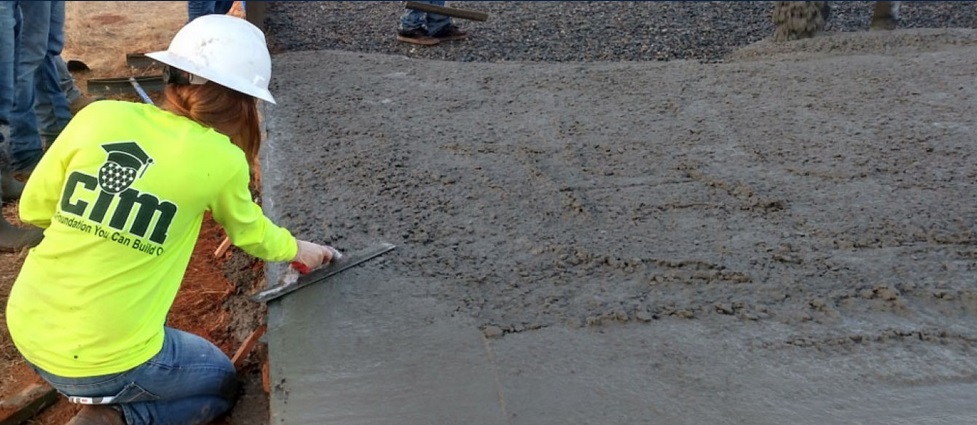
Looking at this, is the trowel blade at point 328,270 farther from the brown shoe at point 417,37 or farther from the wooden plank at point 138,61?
the wooden plank at point 138,61

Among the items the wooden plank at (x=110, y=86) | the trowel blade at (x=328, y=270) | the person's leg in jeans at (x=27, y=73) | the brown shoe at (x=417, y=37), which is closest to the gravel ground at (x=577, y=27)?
the brown shoe at (x=417, y=37)

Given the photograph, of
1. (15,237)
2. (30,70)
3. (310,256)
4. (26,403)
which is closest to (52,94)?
(30,70)

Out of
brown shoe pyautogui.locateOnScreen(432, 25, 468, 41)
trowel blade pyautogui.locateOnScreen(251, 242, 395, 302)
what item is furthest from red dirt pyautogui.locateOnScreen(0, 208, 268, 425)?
brown shoe pyautogui.locateOnScreen(432, 25, 468, 41)

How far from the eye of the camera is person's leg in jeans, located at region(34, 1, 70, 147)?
4230 millimetres

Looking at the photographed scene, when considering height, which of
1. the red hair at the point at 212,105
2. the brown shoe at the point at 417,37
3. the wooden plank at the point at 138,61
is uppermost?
the red hair at the point at 212,105

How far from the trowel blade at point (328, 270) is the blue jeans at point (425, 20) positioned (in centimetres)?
340

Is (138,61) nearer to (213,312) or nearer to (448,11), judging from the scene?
(448,11)

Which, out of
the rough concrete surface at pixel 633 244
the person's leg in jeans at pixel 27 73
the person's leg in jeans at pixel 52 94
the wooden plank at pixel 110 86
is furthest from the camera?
the wooden plank at pixel 110 86

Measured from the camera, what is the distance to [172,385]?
7.20ft

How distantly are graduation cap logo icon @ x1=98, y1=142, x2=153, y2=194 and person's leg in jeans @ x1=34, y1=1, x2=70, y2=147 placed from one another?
2.75 meters

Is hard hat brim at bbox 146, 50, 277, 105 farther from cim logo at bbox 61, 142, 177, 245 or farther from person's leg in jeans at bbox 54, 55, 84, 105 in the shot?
person's leg in jeans at bbox 54, 55, 84, 105

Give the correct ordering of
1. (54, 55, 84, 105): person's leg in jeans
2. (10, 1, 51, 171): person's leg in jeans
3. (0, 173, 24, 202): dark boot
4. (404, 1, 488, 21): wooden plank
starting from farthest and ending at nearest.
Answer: (404, 1, 488, 21): wooden plank < (54, 55, 84, 105): person's leg in jeans < (10, 1, 51, 171): person's leg in jeans < (0, 173, 24, 202): dark boot

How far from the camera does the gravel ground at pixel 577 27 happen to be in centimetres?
566

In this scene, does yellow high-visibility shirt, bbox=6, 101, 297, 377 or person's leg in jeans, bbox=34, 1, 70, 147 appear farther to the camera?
person's leg in jeans, bbox=34, 1, 70, 147
